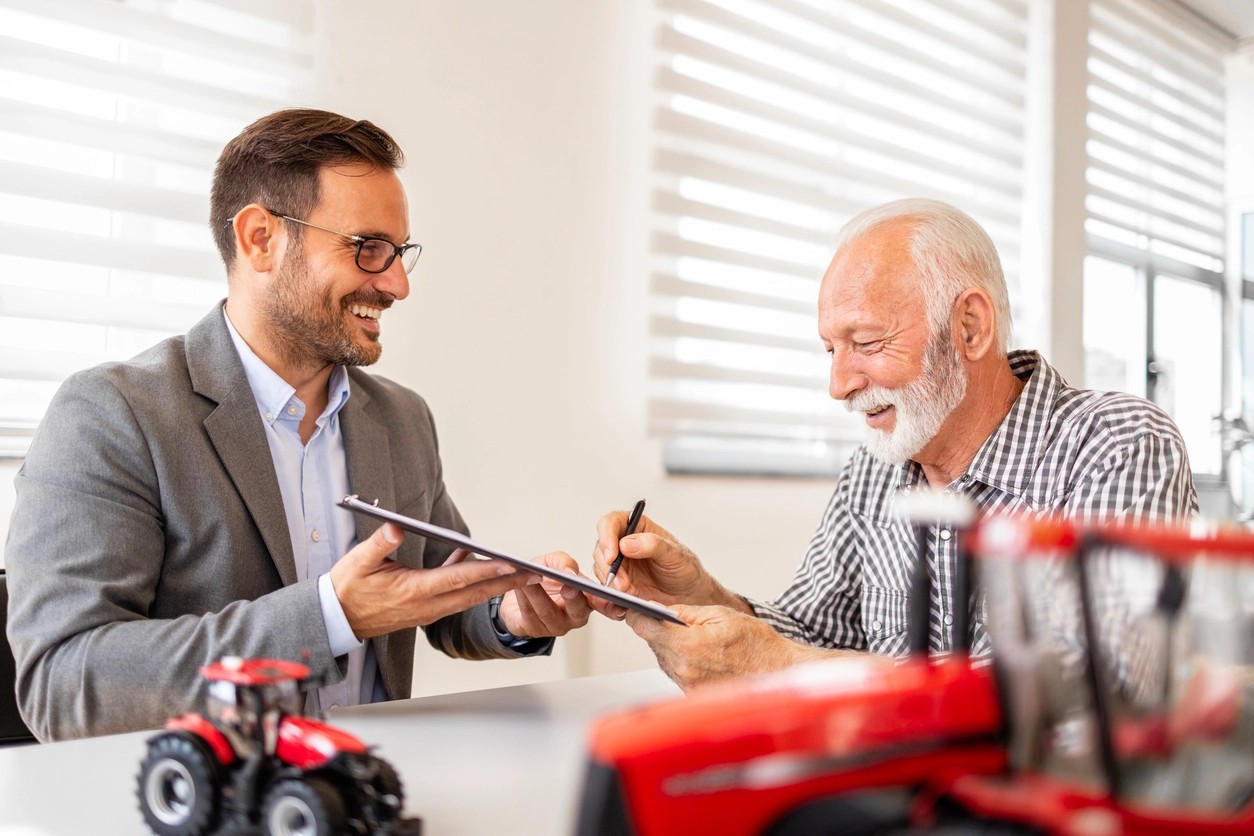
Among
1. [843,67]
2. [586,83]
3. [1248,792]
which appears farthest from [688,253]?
[1248,792]

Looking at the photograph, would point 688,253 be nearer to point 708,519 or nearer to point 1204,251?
point 708,519

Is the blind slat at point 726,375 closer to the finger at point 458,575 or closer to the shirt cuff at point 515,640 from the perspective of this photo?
the shirt cuff at point 515,640

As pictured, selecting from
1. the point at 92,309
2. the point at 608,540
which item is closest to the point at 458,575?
the point at 608,540

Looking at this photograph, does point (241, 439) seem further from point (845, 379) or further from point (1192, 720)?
point (1192, 720)

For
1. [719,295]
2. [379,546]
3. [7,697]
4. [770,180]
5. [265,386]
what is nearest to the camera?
[379,546]

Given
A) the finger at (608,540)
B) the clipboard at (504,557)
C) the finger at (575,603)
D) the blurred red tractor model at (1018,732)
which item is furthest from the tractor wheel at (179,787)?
the finger at (608,540)

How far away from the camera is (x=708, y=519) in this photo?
3322 mm

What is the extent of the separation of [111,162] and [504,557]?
4.75 ft

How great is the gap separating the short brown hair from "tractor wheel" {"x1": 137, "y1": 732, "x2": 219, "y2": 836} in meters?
1.20

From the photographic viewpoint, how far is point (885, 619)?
188 cm

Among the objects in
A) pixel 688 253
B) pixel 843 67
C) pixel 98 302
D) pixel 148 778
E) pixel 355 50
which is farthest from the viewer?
pixel 843 67

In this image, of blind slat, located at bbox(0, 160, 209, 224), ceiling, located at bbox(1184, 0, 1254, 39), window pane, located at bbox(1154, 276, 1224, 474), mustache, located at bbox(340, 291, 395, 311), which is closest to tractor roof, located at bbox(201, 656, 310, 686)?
mustache, located at bbox(340, 291, 395, 311)

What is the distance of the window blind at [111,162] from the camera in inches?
80.5

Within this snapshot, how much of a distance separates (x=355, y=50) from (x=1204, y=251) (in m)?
5.08
